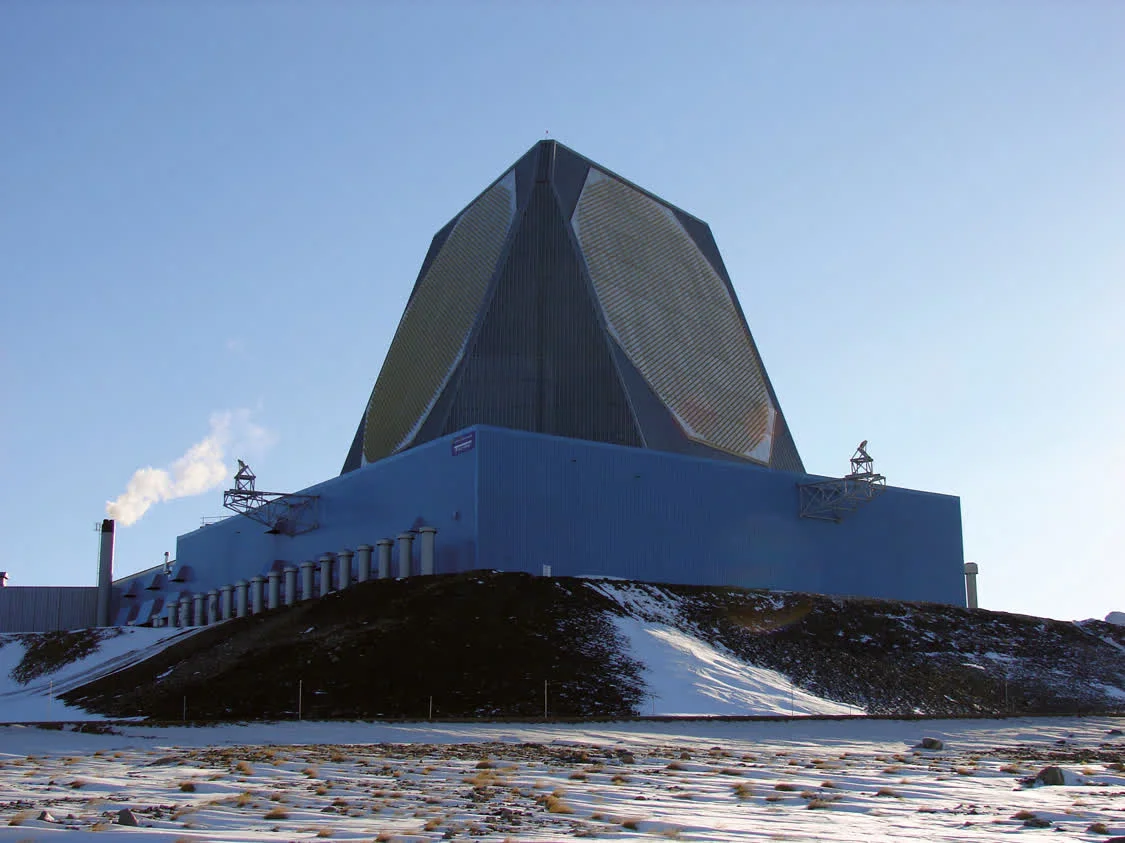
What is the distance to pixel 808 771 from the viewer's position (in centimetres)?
1653

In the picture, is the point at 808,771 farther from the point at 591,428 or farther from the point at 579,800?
the point at 591,428

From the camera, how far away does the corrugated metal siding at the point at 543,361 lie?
50.0 meters

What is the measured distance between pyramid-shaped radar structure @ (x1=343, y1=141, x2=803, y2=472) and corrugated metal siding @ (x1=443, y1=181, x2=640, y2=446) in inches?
2.3

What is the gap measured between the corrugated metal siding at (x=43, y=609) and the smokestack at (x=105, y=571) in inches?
31.3

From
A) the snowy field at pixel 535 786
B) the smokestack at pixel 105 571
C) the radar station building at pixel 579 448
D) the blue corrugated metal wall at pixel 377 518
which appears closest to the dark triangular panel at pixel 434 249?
the radar station building at pixel 579 448

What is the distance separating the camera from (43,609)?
7438 centimetres

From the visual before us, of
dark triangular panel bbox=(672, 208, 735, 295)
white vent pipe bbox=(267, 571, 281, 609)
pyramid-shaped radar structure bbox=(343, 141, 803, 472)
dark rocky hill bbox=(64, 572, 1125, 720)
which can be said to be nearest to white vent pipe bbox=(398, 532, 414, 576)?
dark rocky hill bbox=(64, 572, 1125, 720)

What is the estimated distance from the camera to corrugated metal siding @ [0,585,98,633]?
73.7m

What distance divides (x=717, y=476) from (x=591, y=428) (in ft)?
19.1

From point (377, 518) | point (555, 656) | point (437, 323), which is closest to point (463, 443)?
point (377, 518)

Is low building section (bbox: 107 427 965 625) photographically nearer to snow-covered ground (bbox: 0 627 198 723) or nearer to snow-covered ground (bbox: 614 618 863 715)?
snow-covered ground (bbox: 0 627 198 723)

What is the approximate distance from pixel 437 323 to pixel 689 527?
58.9ft

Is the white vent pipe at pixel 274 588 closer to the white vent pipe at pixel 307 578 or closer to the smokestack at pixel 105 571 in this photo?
the white vent pipe at pixel 307 578

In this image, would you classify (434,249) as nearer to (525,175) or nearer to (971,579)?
(525,175)
